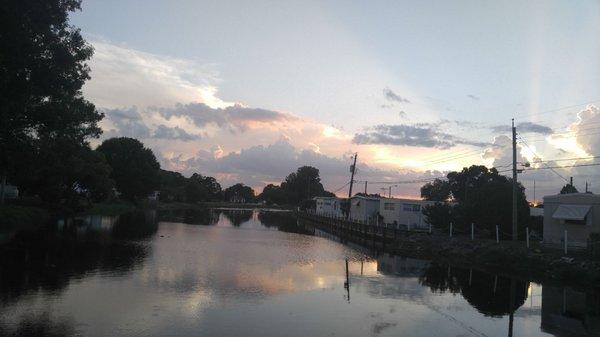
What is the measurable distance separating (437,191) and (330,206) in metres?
24.9

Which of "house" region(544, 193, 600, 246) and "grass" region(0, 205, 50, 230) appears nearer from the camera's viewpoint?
"house" region(544, 193, 600, 246)

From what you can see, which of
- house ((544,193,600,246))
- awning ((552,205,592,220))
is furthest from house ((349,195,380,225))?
awning ((552,205,592,220))

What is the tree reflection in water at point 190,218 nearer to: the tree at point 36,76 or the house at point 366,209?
the house at point 366,209

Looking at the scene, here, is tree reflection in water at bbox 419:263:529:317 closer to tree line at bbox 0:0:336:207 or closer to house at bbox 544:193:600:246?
house at bbox 544:193:600:246

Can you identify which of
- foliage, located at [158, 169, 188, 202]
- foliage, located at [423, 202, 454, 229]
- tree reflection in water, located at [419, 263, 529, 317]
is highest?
foliage, located at [158, 169, 188, 202]

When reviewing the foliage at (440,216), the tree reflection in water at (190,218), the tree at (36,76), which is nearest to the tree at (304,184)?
the tree reflection in water at (190,218)

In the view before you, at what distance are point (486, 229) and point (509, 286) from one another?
1755cm

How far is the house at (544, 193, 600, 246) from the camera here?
30.1 metres

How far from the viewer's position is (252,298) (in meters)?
17.0

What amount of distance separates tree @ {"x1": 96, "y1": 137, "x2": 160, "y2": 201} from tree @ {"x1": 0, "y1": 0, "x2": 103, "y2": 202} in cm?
7337

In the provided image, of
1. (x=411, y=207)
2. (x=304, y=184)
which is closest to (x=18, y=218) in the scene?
(x=411, y=207)

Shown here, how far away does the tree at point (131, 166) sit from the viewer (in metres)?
94.5

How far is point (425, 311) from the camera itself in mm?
16766

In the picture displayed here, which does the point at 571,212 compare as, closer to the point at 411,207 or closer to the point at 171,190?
the point at 411,207
